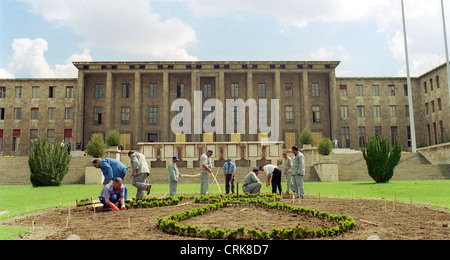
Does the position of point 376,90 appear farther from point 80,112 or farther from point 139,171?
point 139,171

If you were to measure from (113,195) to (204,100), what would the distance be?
3401 centimetres

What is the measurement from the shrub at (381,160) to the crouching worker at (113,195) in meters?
14.8

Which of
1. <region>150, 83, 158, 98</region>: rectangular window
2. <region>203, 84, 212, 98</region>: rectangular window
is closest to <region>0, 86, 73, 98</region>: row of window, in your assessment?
<region>150, 83, 158, 98</region>: rectangular window

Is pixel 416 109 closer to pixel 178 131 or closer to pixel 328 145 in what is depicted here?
pixel 328 145

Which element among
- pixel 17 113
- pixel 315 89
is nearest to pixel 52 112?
pixel 17 113

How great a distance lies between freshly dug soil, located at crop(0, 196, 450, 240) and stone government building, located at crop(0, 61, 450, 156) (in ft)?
106

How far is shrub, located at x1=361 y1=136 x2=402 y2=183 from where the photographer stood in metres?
19.5

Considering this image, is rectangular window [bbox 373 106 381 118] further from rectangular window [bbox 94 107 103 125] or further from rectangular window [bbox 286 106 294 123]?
rectangular window [bbox 94 107 103 125]

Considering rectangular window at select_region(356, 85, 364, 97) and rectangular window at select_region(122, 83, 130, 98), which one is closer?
rectangular window at select_region(122, 83, 130, 98)

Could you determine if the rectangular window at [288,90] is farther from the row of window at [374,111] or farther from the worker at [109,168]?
the worker at [109,168]

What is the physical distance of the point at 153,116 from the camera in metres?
43.0

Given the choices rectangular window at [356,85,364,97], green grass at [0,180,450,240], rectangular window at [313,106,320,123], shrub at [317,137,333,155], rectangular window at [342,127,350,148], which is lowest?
green grass at [0,180,450,240]

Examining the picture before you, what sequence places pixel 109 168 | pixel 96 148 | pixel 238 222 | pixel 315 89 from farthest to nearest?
pixel 315 89 → pixel 96 148 → pixel 109 168 → pixel 238 222
